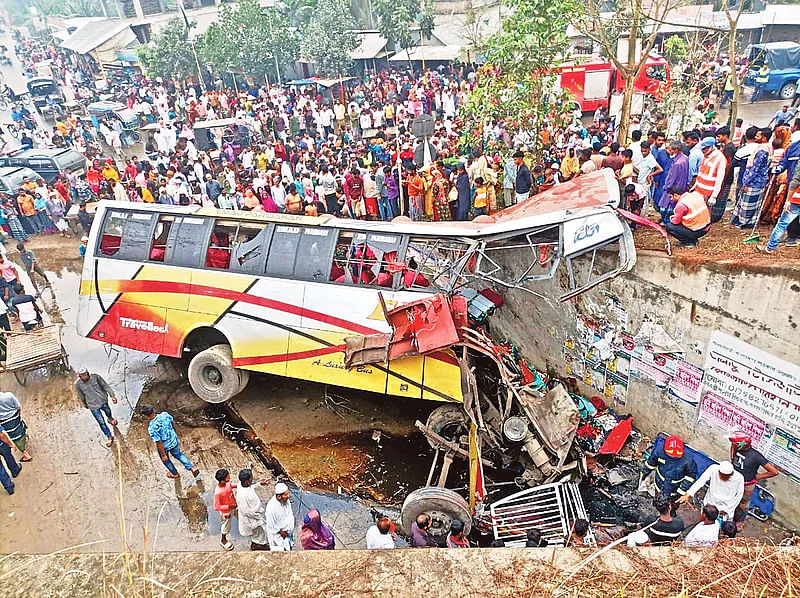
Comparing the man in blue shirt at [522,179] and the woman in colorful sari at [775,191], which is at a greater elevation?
the woman in colorful sari at [775,191]

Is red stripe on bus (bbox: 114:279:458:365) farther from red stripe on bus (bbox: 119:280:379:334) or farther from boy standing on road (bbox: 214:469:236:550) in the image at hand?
boy standing on road (bbox: 214:469:236:550)

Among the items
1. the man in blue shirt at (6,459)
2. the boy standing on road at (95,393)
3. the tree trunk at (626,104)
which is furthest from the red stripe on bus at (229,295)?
the tree trunk at (626,104)

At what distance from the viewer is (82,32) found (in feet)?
126

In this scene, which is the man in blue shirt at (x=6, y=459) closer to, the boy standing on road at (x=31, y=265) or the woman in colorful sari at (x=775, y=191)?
the boy standing on road at (x=31, y=265)

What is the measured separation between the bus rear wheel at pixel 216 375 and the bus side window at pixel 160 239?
5.53 feet

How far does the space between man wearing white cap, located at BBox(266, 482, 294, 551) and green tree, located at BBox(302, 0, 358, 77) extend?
2361 centimetres

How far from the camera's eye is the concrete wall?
5.33 meters

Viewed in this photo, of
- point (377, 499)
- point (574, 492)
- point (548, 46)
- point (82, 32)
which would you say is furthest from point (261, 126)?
point (82, 32)

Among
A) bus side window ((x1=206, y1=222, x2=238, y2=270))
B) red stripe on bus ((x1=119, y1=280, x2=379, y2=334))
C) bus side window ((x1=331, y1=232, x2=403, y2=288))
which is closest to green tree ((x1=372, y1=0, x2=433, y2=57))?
bus side window ((x1=206, y1=222, x2=238, y2=270))

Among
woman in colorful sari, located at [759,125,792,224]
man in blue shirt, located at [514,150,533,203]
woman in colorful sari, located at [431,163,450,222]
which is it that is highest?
woman in colorful sari, located at [759,125,792,224]

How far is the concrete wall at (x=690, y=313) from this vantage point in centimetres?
533

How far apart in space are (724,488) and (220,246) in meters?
7.33

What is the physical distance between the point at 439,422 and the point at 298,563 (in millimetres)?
3988

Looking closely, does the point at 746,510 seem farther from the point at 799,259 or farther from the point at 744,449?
the point at 799,259
